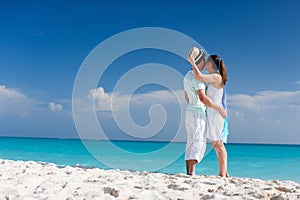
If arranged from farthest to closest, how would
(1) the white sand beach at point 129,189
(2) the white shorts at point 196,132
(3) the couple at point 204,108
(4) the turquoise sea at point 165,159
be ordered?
(4) the turquoise sea at point 165,159 < (2) the white shorts at point 196,132 < (3) the couple at point 204,108 < (1) the white sand beach at point 129,189

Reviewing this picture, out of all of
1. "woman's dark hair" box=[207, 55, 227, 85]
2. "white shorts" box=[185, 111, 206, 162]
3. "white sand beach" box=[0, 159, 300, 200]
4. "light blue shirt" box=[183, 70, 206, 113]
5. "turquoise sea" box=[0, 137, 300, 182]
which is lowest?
"white sand beach" box=[0, 159, 300, 200]

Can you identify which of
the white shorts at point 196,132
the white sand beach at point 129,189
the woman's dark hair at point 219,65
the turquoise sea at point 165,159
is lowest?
the white sand beach at point 129,189

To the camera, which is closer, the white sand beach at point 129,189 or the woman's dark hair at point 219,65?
the white sand beach at point 129,189

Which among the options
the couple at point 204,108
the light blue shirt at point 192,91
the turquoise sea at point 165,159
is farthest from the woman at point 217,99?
the turquoise sea at point 165,159

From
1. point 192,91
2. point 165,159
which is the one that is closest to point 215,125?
point 192,91

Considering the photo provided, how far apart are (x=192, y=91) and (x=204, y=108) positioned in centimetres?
29

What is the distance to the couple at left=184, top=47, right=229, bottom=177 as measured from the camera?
4289 millimetres

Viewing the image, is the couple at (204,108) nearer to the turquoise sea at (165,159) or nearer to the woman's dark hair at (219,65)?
the woman's dark hair at (219,65)

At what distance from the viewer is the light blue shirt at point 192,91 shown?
432cm

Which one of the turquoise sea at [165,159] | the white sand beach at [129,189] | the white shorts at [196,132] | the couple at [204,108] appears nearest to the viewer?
the white sand beach at [129,189]

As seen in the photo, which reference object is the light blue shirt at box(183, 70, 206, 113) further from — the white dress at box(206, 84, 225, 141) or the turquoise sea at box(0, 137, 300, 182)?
the turquoise sea at box(0, 137, 300, 182)

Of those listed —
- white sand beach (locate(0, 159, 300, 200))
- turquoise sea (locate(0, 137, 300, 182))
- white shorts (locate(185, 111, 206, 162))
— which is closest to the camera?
white sand beach (locate(0, 159, 300, 200))

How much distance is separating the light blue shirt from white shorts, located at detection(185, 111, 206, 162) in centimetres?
8

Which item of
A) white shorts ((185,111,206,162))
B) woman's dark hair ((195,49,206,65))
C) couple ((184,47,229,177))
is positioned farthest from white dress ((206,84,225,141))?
woman's dark hair ((195,49,206,65))
